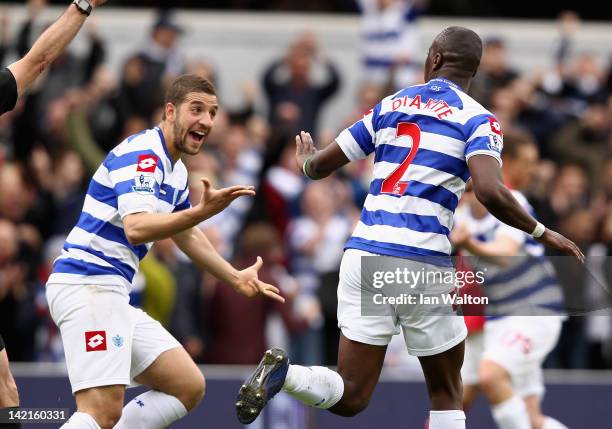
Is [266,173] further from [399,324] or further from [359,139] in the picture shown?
[399,324]

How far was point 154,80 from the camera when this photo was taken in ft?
45.3

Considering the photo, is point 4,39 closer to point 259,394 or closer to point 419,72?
point 419,72

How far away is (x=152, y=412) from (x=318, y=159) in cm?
175

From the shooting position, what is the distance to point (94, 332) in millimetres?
6996

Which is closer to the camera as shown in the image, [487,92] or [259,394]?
[259,394]

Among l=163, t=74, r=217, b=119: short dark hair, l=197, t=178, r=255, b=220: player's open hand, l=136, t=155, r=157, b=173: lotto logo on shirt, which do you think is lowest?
l=197, t=178, r=255, b=220: player's open hand

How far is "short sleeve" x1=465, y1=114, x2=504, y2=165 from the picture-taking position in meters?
6.69

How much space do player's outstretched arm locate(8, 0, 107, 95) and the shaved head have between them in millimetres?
1869

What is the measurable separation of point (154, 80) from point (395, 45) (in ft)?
9.35

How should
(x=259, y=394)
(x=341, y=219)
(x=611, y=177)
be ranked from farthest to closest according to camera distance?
(x=611, y=177), (x=341, y=219), (x=259, y=394)

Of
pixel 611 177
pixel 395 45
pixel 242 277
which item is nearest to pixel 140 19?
pixel 395 45

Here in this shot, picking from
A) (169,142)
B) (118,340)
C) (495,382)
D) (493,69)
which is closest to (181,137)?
(169,142)

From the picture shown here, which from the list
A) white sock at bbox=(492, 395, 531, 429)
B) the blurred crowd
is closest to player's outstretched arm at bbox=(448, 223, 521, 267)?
the blurred crowd

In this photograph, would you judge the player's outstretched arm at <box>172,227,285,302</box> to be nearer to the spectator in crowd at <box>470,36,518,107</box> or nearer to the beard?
the beard
